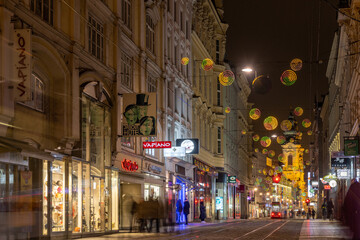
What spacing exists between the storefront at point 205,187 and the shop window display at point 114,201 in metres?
21.5

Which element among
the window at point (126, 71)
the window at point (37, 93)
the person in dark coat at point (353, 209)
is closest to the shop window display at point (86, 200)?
the window at point (37, 93)

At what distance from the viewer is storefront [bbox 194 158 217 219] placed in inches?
2160

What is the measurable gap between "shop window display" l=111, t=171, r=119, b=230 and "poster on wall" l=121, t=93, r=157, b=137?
214 centimetres

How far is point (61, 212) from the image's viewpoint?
80.5 feet

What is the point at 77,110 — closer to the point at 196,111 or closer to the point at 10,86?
the point at 10,86

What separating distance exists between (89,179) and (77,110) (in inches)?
142

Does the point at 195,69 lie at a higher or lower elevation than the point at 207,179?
higher

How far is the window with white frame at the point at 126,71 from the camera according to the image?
1293 inches

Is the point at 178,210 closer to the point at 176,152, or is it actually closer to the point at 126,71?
the point at 176,152

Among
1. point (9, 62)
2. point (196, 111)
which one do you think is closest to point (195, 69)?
point (196, 111)

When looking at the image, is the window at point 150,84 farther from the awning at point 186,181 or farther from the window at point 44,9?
the window at point 44,9

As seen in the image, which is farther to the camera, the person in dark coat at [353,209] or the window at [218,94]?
the window at [218,94]

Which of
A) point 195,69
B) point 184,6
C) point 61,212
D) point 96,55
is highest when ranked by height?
point 184,6

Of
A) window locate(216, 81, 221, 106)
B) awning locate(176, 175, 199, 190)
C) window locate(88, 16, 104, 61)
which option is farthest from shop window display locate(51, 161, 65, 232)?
window locate(216, 81, 221, 106)
